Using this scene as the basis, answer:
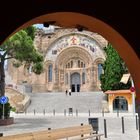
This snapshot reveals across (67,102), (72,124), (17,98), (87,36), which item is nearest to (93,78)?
(87,36)

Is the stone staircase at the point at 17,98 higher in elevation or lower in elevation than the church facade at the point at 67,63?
lower

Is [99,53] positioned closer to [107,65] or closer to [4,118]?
[107,65]

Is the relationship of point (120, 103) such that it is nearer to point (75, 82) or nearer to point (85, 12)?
point (75, 82)

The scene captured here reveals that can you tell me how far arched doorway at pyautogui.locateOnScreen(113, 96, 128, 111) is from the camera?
36406 millimetres

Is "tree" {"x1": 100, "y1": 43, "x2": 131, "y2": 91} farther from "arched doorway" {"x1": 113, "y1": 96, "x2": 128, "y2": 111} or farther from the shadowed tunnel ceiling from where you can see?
the shadowed tunnel ceiling

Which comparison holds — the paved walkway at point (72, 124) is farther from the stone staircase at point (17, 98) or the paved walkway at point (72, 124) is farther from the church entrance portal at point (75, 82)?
the church entrance portal at point (75, 82)

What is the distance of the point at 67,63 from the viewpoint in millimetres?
55812

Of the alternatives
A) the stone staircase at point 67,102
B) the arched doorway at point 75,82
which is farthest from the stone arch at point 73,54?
the stone staircase at point 67,102

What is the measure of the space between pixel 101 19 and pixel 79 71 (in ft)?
168

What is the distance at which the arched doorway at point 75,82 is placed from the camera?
5506 centimetres

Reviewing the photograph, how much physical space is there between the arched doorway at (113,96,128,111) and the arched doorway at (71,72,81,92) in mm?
18191

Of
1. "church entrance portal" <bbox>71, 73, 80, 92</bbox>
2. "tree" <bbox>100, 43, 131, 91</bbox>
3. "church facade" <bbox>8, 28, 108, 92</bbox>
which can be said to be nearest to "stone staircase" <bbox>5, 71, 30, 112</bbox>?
"church facade" <bbox>8, 28, 108, 92</bbox>

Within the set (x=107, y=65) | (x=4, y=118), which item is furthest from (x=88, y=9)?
(x=107, y=65)

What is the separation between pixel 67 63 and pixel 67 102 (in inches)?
636
